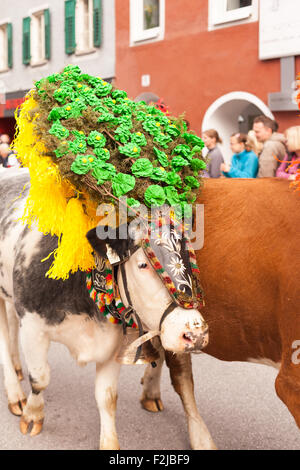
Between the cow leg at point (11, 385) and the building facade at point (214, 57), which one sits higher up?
the building facade at point (214, 57)

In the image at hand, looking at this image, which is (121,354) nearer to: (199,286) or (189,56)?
(199,286)

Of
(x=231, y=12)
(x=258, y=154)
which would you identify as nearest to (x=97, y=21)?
(x=231, y=12)

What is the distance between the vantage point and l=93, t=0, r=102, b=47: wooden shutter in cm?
1284

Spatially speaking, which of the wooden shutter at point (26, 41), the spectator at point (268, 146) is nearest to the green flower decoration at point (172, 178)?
the spectator at point (268, 146)

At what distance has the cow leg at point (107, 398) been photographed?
2.89 m

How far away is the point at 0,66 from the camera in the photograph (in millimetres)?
16719

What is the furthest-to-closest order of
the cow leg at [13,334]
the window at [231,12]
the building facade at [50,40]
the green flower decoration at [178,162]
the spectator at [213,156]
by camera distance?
the building facade at [50,40]
the window at [231,12]
the spectator at [213,156]
the cow leg at [13,334]
the green flower decoration at [178,162]

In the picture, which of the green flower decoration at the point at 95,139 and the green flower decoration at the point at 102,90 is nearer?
the green flower decoration at the point at 95,139

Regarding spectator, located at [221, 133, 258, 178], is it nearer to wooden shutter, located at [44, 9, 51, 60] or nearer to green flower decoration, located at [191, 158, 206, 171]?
green flower decoration, located at [191, 158, 206, 171]

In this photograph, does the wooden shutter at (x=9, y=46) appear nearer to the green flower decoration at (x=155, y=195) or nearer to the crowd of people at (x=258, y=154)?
the crowd of people at (x=258, y=154)

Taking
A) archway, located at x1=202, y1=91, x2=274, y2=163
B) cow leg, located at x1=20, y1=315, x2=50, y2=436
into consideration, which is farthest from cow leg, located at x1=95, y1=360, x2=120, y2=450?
archway, located at x1=202, y1=91, x2=274, y2=163

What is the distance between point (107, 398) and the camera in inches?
115

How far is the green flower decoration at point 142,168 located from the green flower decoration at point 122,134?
108mm

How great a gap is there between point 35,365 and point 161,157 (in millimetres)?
1385
